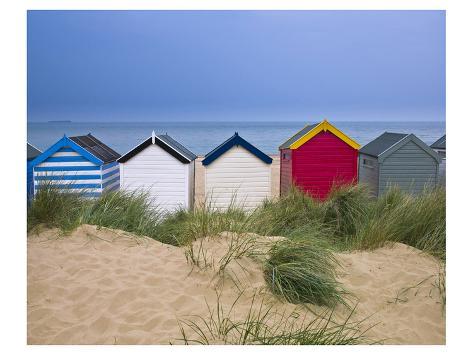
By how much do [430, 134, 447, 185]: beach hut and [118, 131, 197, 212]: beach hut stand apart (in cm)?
340

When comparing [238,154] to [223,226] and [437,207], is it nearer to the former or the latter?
[223,226]

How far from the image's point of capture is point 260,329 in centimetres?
384

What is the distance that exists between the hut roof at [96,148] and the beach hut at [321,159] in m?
2.45

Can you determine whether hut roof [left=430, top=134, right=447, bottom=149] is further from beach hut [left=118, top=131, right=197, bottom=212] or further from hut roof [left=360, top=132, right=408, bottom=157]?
beach hut [left=118, top=131, right=197, bottom=212]

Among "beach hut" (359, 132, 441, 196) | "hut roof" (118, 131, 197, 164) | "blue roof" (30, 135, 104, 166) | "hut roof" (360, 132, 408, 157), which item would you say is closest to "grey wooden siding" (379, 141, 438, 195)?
"beach hut" (359, 132, 441, 196)

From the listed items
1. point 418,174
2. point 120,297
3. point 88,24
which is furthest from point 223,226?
point 418,174

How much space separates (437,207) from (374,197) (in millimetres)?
1082

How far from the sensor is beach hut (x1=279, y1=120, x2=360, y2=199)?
7.11 meters

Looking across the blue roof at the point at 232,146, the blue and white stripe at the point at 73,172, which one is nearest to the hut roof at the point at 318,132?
the blue roof at the point at 232,146

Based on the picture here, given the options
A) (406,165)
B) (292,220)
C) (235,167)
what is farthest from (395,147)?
(235,167)

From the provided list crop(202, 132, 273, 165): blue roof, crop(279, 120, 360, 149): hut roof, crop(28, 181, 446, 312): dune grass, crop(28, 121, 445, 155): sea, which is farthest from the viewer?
crop(279, 120, 360, 149): hut roof

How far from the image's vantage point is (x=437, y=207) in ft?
20.2

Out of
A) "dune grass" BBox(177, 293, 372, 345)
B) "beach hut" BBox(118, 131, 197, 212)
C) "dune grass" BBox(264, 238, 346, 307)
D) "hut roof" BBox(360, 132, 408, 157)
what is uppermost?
"hut roof" BBox(360, 132, 408, 157)
